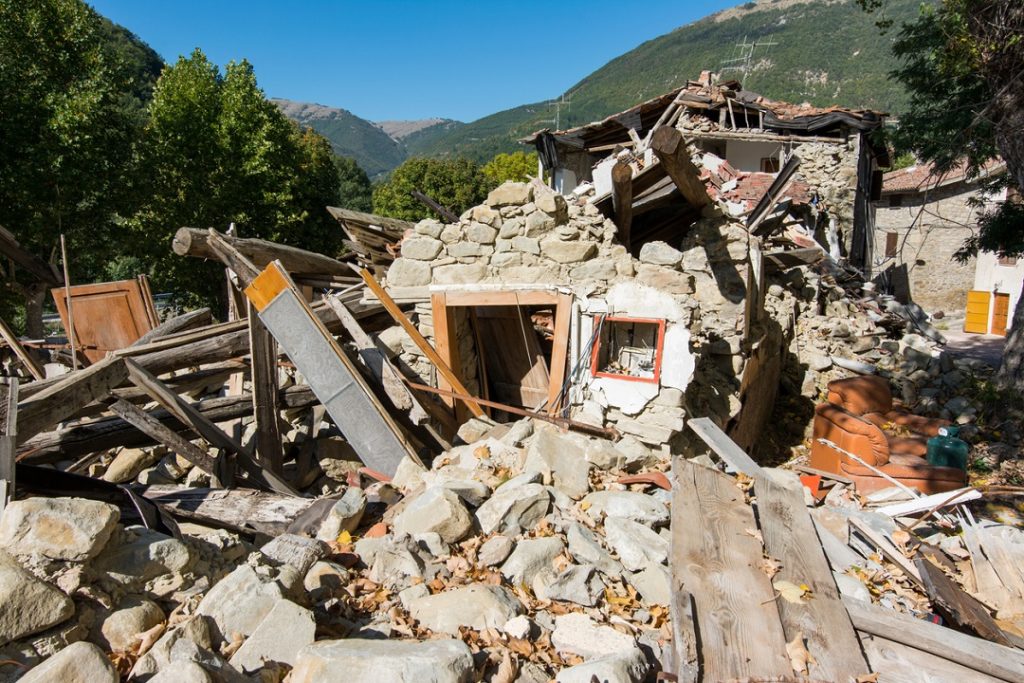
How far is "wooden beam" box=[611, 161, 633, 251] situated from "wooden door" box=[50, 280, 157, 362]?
6107mm

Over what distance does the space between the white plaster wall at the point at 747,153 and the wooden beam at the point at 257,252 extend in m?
13.5

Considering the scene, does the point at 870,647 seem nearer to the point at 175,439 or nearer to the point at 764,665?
the point at 764,665

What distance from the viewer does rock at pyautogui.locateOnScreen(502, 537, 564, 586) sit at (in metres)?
3.46

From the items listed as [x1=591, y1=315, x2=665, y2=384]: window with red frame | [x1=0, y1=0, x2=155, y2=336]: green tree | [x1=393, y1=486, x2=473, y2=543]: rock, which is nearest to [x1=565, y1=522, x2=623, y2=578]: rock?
[x1=393, y1=486, x2=473, y2=543]: rock

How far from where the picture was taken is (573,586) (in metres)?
3.30

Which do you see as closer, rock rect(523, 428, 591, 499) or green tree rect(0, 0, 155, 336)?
rock rect(523, 428, 591, 499)

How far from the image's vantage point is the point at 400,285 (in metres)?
6.66

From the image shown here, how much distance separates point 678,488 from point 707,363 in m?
2.73

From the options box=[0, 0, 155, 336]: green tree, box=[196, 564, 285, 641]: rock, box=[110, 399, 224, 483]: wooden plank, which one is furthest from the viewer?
box=[0, 0, 155, 336]: green tree

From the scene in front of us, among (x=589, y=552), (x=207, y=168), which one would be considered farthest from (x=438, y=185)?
(x=589, y=552)

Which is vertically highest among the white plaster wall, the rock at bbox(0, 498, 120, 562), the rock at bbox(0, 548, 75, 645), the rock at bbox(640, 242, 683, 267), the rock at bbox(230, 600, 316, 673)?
the white plaster wall

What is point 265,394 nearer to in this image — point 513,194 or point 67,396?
point 67,396

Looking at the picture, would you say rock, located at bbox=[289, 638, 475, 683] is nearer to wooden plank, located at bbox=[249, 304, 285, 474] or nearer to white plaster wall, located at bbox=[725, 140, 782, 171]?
wooden plank, located at bbox=[249, 304, 285, 474]

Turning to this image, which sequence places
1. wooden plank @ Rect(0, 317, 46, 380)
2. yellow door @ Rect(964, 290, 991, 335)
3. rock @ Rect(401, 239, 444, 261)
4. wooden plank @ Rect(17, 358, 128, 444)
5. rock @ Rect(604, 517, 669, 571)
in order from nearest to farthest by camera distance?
rock @ Rect(604, 517, 669, 571) → wooden plank @ Rect(17, 358, 128, 444) → wooden plank @ Rect(0, 317, 46, 380) → rock @ Rect(401, 239, 444, 261) → yellow door @ Rect(964, 290, 991, 335)
